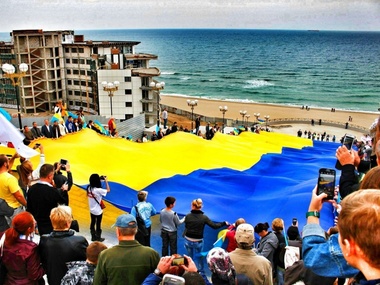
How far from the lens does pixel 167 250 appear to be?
A: 300 inches

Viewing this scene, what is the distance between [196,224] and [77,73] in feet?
168

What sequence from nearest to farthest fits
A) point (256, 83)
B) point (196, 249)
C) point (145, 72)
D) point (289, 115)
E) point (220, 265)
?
point (220, 265), point (196, 249), point (145, 72), point (289, 115), point (256, 83)

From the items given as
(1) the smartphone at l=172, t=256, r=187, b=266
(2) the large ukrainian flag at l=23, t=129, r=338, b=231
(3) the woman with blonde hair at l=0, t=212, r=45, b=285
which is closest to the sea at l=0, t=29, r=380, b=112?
(2) the large ukrainian flag at l=23, t=129, r=338, b=231

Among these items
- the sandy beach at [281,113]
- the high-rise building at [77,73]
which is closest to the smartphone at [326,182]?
the high-rise building at [77,73]

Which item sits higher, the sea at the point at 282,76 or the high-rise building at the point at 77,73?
the high-rise building at the point at 77,73

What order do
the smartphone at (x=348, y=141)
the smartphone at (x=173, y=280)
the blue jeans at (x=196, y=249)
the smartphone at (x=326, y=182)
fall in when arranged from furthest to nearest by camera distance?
the blue jeans at (x=196, y=249), the smartphone at (x=348, y=141), the smartphone at (x=326, y=182), the smartphone at (x=173, y=280)

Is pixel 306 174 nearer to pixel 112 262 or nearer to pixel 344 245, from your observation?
pixel 112 262

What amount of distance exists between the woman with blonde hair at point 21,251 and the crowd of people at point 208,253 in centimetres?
1

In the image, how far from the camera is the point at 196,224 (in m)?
7.02

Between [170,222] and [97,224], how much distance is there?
1.62 m

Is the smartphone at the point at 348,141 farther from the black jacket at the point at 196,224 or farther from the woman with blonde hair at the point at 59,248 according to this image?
the woman with blonde hair at the point at 59,248

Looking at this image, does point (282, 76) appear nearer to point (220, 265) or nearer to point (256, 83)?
point (256, 83)

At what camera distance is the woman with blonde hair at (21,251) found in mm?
4473

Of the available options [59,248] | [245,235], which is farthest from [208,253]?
[59,248]
